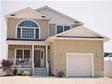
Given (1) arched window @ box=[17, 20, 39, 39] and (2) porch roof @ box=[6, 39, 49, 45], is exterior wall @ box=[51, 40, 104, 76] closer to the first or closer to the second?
(2) porch roof @ box=[6, 39, 49, 45]

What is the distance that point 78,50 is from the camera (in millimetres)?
20156

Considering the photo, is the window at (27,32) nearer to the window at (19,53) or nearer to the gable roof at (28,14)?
the gable roof at (28,14)

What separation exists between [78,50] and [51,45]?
3.51m

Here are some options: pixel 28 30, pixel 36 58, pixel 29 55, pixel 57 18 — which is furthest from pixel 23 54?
pixel 57 18

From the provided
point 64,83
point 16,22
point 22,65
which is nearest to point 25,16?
point 16,22

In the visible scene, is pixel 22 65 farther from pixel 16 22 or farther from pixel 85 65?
pixel 85 65

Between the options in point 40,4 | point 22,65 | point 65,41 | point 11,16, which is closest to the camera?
point 65,41

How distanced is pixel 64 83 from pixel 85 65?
7.03 metres

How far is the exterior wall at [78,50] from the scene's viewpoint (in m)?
19.7

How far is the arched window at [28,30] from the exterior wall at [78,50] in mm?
5067

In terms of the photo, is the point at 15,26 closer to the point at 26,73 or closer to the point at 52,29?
the point at 52,29

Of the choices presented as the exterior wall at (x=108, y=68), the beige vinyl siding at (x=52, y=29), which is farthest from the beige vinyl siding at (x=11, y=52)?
the exterior wall at (x=108, y=68)

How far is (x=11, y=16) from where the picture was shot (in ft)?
77.4

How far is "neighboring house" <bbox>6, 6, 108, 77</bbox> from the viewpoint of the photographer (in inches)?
787
